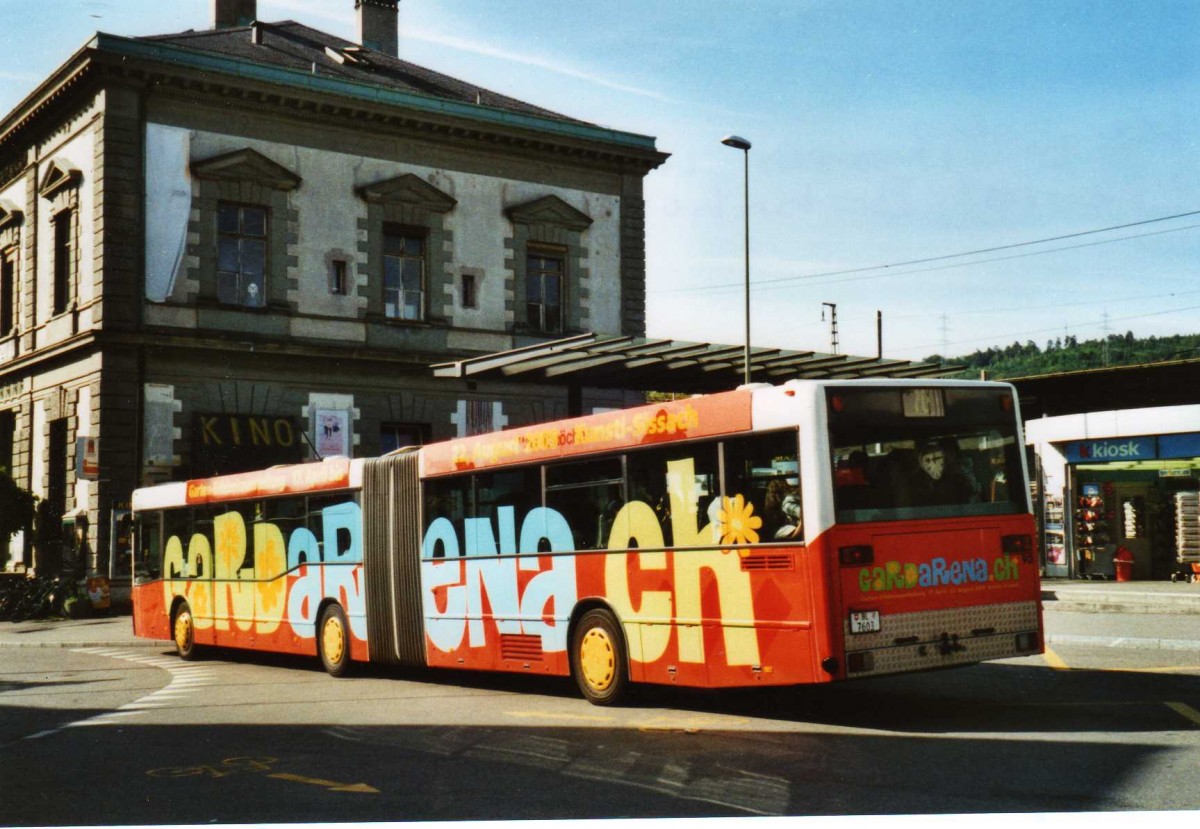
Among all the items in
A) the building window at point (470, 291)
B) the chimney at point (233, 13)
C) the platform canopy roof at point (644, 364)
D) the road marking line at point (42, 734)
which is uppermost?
the chimney at point (233, 13)

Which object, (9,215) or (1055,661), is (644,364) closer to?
(1055,661)

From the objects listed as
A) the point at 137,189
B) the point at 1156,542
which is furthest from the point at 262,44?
the point at 1156,542

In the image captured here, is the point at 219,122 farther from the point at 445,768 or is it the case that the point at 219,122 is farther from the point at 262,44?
the point at 445,768

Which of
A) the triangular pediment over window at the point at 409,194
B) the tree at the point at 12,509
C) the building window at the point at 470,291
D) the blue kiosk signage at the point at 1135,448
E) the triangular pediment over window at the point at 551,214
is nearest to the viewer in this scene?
the tree at the point at 12,509

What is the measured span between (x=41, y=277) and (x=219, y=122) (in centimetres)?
607

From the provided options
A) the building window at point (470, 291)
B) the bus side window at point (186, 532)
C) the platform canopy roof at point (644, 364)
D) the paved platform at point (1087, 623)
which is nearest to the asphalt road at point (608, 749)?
the paved platform at point (1087, 623)

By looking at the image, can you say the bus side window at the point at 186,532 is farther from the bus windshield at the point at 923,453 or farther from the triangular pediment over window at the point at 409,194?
the triangular pediment over window at the point at 409,194

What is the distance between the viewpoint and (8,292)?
3575cm

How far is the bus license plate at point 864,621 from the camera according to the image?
33.9 ft

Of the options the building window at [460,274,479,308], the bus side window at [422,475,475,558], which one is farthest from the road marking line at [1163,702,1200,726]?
the building window at [460,274,479,308]

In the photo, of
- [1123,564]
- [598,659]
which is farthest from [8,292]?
[1123,564]

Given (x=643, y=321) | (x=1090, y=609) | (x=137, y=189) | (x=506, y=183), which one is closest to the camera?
(x=1090, y=609)

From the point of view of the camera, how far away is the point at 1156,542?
33.7 meters

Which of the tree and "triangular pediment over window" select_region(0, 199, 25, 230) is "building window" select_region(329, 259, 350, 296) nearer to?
"triangular pediment over window" select_region(0, 199, 25, 230)
